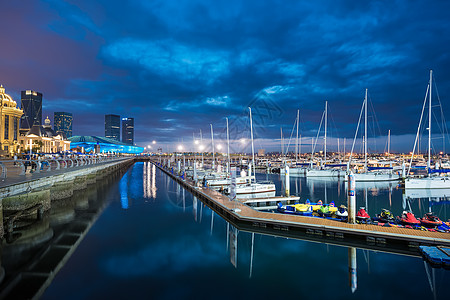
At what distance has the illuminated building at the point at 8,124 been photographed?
94750 mm

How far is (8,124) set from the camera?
98.6m

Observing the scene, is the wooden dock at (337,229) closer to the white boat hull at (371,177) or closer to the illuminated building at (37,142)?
the white boat hull at (371,177)

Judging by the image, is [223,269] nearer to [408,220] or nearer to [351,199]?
[351,199]

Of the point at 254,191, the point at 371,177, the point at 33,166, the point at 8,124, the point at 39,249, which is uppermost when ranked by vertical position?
the point at 8,124

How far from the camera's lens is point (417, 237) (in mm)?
16969

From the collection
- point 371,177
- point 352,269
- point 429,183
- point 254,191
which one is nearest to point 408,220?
point 352,269

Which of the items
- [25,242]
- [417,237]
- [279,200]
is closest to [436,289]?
[417,237]

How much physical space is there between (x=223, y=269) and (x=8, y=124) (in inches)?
4747

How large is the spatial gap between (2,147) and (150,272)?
4272 inches

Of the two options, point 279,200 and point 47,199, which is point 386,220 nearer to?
point 279,200

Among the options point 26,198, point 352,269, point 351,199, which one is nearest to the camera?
point 352,269

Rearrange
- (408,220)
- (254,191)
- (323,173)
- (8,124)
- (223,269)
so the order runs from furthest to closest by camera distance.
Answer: (8,124), (323,173), (254,191), (408,220), (223,269)

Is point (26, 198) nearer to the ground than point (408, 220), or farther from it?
farther from it

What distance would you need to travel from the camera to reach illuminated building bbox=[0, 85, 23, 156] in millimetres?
94750
